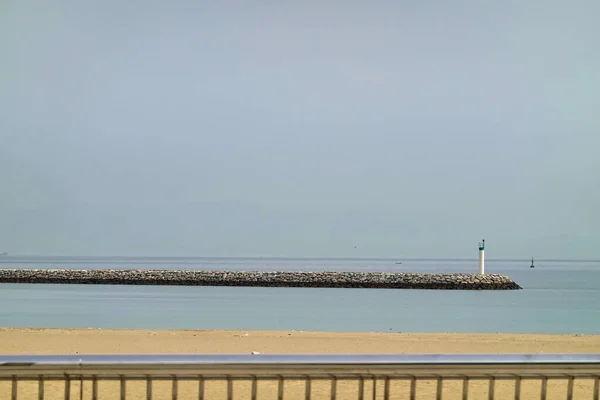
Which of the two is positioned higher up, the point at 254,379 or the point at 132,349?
the point at 254,379

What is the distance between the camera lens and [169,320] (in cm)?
2270

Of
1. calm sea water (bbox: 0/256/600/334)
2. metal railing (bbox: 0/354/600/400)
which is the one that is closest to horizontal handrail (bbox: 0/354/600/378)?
metal railing (bbox: 0/354/600/400)

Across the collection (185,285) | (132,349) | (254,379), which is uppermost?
(254,379)

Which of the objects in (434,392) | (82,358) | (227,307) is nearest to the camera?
(82,358)

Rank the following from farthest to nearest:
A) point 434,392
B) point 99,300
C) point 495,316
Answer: point 99,300 → point 495,316 → point 434,392

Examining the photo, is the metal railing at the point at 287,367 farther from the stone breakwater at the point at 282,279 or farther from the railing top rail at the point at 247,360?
the stone breakwater at the point at 282,279

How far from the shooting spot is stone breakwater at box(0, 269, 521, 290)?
4509 cm

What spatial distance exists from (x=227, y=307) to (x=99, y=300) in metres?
6.65

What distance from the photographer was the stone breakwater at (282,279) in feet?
148

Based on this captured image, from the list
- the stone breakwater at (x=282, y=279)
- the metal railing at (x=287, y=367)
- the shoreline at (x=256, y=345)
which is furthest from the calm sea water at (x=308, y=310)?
the metal railing at (x=287, y=367)

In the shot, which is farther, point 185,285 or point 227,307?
point 185,285

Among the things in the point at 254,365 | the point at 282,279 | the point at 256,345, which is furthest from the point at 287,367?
the point at 282,279

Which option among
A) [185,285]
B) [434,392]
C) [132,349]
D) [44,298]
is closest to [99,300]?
[44,298]

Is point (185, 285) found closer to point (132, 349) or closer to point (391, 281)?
point (391, 281)
